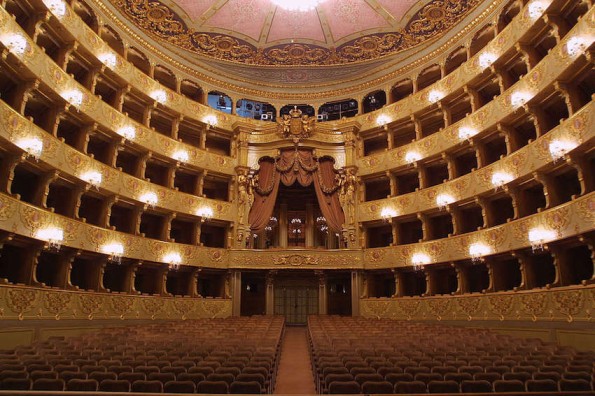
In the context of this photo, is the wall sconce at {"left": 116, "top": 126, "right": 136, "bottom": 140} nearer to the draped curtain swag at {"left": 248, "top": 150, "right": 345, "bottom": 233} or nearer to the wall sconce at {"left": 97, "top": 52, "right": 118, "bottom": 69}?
the wall sconce at {"left": 97, "top": 52, "right": 118, "bottom": 69}

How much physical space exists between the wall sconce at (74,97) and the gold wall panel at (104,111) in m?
0.12

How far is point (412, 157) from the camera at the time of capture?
67.1 ft

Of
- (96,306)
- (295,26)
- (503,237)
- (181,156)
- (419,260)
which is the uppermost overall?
(295,26)

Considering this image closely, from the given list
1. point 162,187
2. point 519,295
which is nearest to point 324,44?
point 162,187

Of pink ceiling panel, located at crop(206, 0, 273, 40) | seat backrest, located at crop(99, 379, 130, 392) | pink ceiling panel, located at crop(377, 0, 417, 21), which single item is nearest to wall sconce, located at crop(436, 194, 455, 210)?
pink ceiling panel, located at crop(377, 0, 417, 21)

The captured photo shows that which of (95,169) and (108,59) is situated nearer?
(95,169)

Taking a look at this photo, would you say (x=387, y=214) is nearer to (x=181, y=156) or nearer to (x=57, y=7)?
(x=181, y=156)

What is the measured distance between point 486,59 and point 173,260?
50.9 feet

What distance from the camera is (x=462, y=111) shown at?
20.4 metres

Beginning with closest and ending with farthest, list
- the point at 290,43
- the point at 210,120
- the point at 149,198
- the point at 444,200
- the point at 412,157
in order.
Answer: the point at 444,200 → the point at 149,198 → the point at 412,157 → the point at 210,120 → the point at 290,43

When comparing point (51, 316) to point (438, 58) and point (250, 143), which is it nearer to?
point (250, 143)

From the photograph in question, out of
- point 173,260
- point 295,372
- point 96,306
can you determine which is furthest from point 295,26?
point 295,372

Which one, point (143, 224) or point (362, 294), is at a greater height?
point (143, 224)

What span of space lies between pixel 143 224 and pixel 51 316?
7588mm
